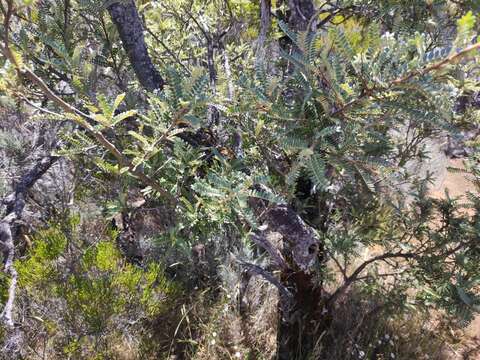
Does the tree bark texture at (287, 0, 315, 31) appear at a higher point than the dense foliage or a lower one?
higher

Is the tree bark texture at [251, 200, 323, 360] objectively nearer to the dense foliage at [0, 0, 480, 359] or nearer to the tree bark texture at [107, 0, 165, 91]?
the dense foliage at [0, 0, 480, 359]

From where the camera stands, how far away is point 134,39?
1.54m

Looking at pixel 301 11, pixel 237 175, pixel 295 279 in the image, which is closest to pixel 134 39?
pixel 301 11

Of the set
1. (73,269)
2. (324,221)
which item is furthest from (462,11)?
(73,269)

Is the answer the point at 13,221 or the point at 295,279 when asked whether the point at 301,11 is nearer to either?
the point at 295,279

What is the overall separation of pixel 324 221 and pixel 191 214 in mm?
1139

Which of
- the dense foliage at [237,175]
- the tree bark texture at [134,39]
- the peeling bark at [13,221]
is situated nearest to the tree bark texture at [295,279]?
the dense foliage at [237,175]

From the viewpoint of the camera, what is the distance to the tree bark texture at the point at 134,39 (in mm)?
1479

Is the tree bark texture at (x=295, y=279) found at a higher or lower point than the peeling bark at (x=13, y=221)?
lower

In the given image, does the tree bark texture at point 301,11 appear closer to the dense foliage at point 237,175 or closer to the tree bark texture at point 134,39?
the dense foliage at point 237,175

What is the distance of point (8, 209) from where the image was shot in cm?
173

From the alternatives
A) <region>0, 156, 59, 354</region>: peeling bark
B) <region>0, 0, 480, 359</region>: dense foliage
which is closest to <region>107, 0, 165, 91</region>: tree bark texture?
<region>0, 0, 480, 359</region>: dense foliage

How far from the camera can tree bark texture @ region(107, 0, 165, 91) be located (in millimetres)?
1479

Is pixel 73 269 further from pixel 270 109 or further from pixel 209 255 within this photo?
pixel 270 109
